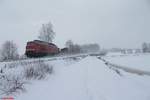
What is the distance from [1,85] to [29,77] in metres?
2.54

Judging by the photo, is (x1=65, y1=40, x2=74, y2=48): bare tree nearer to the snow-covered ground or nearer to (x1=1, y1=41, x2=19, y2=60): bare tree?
(x1=1, y1=41, x2=19, y2=60): bare tree

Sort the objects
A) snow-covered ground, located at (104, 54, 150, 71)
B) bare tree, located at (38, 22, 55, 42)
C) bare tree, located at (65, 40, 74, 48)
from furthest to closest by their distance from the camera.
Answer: bare tree, located at (65, 40, 74, 48) < bare tree, located at (38, 22, 55, 42) < snow-covered ground, located at (104, 54, 150, 71)

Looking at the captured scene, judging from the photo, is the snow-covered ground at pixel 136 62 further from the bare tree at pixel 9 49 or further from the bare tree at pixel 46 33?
the bare tree at pixel 9 49

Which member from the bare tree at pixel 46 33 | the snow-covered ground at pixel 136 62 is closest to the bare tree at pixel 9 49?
the bare tree at pixel 46 33

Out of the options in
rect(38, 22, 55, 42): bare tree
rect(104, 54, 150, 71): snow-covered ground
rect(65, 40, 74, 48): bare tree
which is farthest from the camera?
rect(65, 40, 74, 48): bare tree

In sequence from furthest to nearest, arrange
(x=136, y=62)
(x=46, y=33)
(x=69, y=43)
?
(x=69, y=43) < (x=46, y=33) < (x=136, y=62)

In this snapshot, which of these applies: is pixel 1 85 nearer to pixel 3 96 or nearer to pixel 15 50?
pixel 3 96

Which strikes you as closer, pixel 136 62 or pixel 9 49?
pixel 136 62

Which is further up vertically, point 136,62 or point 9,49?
point 9,49

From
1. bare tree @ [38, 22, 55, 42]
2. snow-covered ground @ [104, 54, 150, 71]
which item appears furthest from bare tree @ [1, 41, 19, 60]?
snow-covered ground @ [104, 54, 150, 71]

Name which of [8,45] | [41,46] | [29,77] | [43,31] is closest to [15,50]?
[8,45]

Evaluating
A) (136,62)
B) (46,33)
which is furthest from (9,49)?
(136,62)

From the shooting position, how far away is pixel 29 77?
396 inches

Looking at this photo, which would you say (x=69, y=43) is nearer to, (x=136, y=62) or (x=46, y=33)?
(x=46, y=33)
